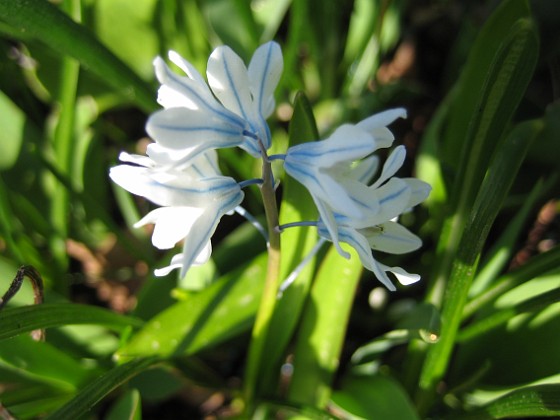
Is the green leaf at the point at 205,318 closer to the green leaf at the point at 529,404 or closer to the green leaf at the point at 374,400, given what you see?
the green leaf at the point at 374,400

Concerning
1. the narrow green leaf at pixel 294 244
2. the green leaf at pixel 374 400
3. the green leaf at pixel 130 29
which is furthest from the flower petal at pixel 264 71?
the green leaf at pixel 130 29

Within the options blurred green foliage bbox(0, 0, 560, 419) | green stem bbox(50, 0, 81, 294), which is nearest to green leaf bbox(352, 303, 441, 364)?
blurred green foliage bbox(0, 0, 560, 419)

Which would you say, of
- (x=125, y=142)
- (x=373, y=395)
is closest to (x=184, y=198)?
(x=373, y=395)

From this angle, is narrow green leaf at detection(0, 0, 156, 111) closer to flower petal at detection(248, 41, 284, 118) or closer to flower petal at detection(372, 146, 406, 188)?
flower petal at detection(248, 41, 284, 118)

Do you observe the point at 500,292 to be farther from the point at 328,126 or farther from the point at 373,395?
the point at 328,126

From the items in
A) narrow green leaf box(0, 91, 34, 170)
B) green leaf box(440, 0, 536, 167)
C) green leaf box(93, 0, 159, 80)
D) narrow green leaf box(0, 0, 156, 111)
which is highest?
green leaf box(93, 0, 159, 80)
